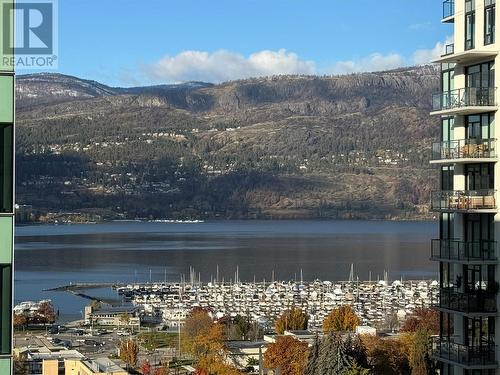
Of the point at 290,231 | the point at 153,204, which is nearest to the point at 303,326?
the point at 290,231

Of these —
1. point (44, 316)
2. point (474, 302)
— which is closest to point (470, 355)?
point (474, 302)

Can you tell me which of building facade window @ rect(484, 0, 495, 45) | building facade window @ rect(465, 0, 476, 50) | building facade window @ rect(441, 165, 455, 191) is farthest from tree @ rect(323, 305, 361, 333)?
building facade window @ rect(484, 0, 495, 45)

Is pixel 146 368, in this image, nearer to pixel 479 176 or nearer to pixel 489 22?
pixel 479 176

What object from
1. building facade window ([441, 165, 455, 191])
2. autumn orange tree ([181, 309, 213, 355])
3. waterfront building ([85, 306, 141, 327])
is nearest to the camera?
building facade window ([441, 165, 455, 191])

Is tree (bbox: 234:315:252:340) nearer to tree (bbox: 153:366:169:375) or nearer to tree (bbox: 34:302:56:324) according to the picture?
tree (bbox: 153:366:169:375)

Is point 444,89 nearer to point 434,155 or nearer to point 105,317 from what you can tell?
point 434,155
